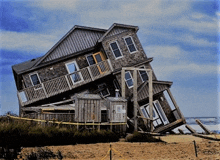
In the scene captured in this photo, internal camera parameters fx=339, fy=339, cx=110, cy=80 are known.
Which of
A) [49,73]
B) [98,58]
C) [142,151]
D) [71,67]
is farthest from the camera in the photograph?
[98,58]

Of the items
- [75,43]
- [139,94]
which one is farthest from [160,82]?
[75,43]

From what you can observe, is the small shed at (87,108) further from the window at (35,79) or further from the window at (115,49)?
the window at (35,79)

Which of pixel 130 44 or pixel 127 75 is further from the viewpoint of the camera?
pixel 130 44

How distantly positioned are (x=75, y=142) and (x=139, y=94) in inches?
445

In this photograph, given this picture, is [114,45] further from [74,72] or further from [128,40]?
[74,72]

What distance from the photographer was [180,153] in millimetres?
16766

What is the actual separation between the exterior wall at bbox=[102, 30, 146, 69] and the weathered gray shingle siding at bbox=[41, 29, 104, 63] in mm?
2507

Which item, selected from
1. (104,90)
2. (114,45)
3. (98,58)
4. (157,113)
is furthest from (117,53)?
(157,113)

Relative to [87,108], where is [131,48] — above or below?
above

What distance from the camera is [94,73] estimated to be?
1222 inches

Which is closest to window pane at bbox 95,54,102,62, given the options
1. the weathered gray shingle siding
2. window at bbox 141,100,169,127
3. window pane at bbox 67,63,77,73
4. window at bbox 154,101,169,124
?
the weathered gray shingle siding

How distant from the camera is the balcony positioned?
29.3 m

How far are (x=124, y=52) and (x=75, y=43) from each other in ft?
16.5

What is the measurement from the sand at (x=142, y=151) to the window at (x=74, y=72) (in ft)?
40.8
